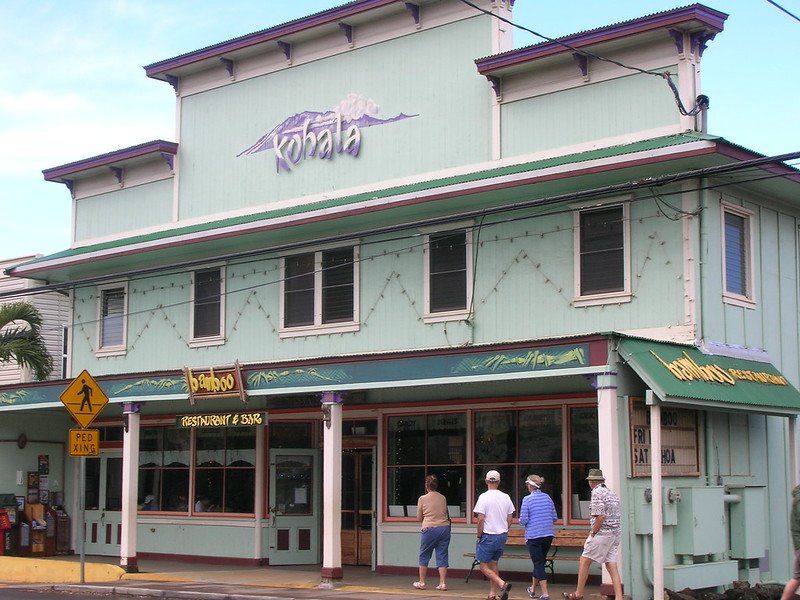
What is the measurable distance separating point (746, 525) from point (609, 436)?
3.35m

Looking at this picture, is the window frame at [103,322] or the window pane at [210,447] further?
the window frame at [103,322]

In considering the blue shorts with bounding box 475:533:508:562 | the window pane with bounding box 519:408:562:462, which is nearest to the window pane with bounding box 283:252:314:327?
the window pane with bounding box 519:408:562:462

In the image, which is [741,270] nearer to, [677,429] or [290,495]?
[677,429]

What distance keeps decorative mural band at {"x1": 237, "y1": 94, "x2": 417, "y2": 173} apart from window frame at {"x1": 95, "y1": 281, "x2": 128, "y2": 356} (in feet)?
→ 14.4

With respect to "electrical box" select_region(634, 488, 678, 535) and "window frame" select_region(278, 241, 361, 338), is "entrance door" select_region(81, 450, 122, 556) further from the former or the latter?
"electrical box" select_region(634, 488, 678, 535)

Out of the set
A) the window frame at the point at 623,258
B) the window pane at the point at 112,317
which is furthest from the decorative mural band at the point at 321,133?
the window pane at the point at 112,317

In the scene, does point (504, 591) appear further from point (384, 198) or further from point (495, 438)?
point (384, 198)

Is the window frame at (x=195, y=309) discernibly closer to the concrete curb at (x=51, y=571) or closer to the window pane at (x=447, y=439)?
the concrete curb at (x=51, y=571)

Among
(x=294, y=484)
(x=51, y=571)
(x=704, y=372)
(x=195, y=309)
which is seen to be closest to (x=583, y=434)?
(x=704, y=372)

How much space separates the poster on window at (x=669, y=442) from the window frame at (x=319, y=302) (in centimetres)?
654

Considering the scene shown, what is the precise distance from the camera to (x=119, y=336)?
84.7 feet

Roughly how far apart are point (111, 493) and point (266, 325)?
22.4 ft

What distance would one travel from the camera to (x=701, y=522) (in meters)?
16.5

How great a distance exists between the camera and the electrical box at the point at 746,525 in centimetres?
1753
